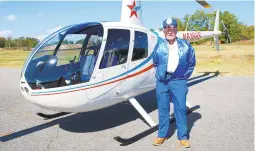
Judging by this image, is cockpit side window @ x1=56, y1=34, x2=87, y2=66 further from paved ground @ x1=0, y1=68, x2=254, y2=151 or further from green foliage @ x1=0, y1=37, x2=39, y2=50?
green foliage @ x1=0, y1=37, x2=39, y2=50

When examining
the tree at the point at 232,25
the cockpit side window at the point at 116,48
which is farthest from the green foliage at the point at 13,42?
the cockpit side window at the point at 116,48

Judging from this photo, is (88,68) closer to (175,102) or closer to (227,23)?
(175,102)

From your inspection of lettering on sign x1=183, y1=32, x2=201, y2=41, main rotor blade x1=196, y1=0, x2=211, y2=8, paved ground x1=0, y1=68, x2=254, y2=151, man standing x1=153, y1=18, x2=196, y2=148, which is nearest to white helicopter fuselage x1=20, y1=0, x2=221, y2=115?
paved ground x1=0, y1=68, x2=254, y2=151

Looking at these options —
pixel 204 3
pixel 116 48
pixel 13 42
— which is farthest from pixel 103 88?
pixel 13 42

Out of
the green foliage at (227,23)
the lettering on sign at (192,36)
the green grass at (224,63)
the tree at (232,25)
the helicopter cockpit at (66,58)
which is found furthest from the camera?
the tree at (232,25)

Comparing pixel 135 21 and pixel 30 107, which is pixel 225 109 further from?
pixel 30 107

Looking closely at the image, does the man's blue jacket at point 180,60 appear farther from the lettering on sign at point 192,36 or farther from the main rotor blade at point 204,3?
the main rotor blade at point 204,3

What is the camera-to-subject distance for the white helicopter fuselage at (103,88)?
444cm

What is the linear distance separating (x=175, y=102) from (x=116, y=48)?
1.46 m

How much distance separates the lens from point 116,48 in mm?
5039

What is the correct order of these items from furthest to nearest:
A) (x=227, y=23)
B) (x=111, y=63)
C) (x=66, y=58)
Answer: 1. (x=227, y=23)
2. (x=66, y=58)
3. (x=111, y=63)

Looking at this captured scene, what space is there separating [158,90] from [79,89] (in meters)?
1.31

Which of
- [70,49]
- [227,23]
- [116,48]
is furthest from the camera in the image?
[227,23]

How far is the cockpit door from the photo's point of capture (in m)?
4.68
